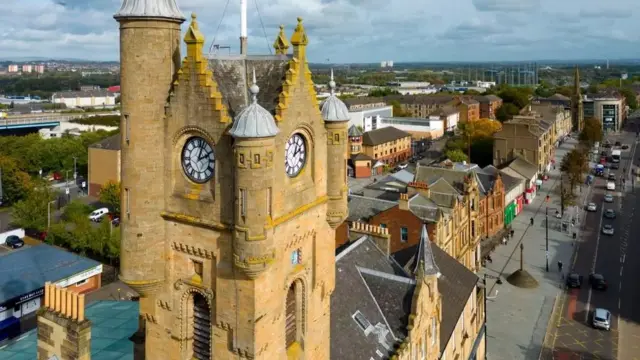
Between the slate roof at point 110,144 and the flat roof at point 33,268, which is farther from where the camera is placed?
the slate roof at point 110,144

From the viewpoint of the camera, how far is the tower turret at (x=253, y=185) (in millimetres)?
15055

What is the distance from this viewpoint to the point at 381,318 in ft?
91.9

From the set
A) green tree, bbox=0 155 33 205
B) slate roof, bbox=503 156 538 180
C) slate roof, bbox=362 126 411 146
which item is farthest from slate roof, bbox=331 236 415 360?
slate roof, bbox=362 126 411 146

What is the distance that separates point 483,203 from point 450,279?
38.3m

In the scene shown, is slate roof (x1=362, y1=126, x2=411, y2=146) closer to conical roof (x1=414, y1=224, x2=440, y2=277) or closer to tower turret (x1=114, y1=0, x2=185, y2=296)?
conical roof (x1=414, y1=224, x2=440, y2=277)

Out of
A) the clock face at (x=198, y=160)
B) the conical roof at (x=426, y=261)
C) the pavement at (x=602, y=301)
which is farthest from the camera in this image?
the pavement at (x=602, y=301)

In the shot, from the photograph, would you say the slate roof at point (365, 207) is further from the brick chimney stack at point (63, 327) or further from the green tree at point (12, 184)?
the green tree at point (12, 184)

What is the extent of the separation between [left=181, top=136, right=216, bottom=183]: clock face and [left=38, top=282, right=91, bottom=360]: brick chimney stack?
7260 millimetres

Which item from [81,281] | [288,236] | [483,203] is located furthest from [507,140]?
[288,236]

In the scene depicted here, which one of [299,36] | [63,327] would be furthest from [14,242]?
[299,36]

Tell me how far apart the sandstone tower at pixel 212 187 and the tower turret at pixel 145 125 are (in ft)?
0.11

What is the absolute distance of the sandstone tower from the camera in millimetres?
15750

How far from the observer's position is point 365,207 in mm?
57562

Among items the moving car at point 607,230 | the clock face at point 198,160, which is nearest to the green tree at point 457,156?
the moving car at point 607,230
